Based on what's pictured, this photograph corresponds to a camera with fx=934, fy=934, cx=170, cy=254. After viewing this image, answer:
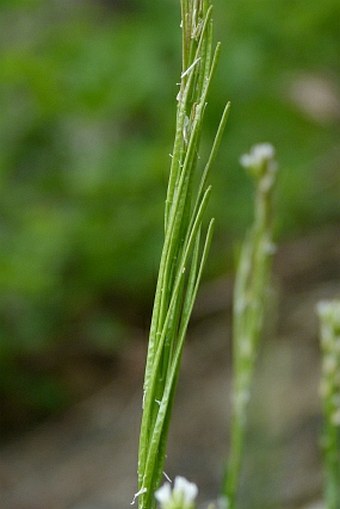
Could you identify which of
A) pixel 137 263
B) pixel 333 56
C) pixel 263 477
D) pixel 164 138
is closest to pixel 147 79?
pixel 164 138

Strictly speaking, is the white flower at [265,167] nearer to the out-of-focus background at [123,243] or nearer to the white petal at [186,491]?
the white petal at [186,491]

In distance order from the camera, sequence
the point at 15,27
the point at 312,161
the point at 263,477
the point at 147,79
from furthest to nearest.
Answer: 1. the point at 15,27
2. the point at 312,161
3. the point at 147,79
4. the point at 263,477

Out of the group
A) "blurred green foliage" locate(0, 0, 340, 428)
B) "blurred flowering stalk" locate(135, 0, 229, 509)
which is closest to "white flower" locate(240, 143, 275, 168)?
"blurred flowering stalk" locate(135, 0, 229, 509)

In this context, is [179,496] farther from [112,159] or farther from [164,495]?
[112,159]

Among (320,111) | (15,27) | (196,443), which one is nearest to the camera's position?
(196,443)

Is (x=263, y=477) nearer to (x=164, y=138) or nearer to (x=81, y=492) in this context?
(x=81, y=492)

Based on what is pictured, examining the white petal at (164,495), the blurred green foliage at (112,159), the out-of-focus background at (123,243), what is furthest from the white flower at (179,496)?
the blurred green foliage at (112,159)
